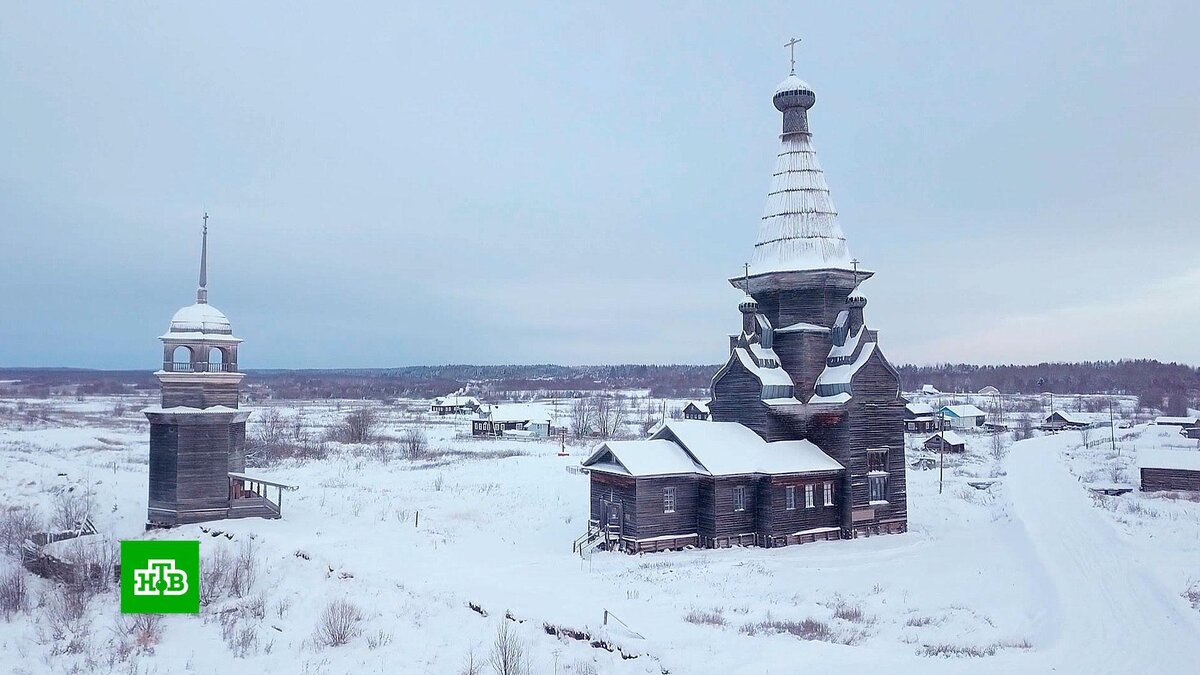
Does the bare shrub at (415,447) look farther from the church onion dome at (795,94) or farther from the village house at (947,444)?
the village house at (947,444)

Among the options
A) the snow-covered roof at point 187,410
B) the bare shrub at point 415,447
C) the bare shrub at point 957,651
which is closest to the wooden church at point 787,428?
the bare shrub at point 957,651

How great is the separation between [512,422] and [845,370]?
49.7m

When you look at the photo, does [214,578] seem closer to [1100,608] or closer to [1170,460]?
[1100,608]

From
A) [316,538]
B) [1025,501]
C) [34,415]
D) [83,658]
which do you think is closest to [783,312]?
[1025,501]

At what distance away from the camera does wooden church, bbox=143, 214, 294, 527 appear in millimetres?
23625

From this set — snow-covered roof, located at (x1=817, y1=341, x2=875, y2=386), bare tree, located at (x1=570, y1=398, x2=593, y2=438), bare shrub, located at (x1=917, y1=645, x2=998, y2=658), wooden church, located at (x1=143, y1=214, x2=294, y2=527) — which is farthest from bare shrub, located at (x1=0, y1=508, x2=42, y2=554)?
bare tree, located at (x1=570, y1=398, x2=593, y2=438)

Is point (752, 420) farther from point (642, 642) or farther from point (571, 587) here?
point (642, 642)

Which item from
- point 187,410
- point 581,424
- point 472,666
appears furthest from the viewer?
point 581,424

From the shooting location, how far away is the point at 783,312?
28875 mm

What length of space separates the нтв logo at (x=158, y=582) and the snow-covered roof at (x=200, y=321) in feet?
24.6

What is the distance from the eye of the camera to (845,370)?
2756cm

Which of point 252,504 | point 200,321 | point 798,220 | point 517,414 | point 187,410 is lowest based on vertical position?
point 252,504

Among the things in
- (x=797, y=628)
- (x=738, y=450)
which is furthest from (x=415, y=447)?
(x=797, y=628)

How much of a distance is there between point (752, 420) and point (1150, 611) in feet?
42.3
